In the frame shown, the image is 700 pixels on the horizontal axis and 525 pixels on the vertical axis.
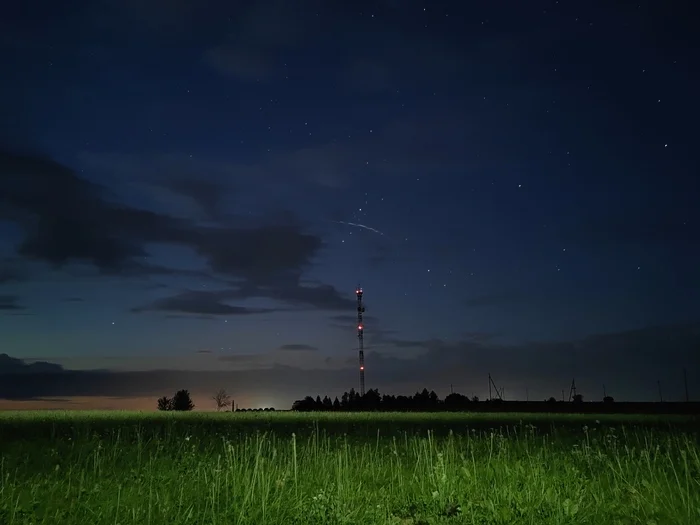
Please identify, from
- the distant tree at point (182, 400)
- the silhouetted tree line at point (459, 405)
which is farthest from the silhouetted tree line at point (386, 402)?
the distant tree at point (182, 400)

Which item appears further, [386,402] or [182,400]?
[182,400]

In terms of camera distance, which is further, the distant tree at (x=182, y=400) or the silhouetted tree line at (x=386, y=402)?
the distant tree at (x=182, y=400)

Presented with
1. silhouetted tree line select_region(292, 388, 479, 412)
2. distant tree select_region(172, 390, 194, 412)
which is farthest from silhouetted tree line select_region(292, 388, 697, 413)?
distant tree select_region(172, 390, 194, 412)

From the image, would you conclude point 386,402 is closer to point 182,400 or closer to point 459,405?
point 459,405

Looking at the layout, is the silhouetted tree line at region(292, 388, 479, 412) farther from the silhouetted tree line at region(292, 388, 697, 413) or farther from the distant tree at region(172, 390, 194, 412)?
the distant tree at region(172, 390, 194, 412)

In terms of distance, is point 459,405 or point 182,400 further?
point 182,400

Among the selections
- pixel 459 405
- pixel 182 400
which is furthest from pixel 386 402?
pixel 182 400

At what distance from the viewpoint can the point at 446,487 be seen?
1000 centimetres

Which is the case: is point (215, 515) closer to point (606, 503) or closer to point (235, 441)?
point (606, 503)

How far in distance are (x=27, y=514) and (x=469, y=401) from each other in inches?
3294

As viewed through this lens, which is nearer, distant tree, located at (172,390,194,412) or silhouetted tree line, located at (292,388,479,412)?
silhouetted tree line, located at (292,388,479,412)

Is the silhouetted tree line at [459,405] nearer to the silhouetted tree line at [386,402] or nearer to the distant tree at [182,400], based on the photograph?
the silhouetted tree line at [386,402]

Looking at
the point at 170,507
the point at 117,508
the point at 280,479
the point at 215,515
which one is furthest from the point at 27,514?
the point at 280,479

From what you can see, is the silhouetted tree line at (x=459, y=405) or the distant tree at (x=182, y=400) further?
the distant tree at (x=182, y=400)
